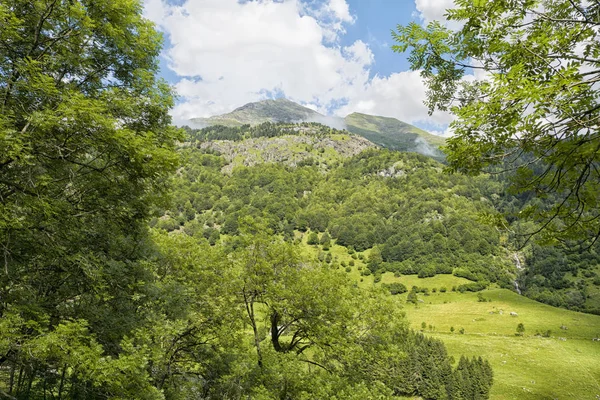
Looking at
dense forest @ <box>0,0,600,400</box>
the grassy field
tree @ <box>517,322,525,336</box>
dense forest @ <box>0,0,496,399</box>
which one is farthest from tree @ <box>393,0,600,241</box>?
tree @ <box>517,322,525,336</box>

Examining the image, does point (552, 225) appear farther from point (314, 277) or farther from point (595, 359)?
point (595, 359)

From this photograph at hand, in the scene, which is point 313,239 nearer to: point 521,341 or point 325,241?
point 325,241

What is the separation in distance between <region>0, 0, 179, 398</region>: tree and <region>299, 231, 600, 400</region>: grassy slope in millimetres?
28306

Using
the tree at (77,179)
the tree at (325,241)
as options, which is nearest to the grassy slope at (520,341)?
the tree at (77,179)

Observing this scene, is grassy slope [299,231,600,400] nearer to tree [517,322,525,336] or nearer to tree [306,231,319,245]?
tree [517,322,525,336]

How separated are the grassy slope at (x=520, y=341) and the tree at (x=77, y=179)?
1114 inches

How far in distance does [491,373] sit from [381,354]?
7084 centimetres

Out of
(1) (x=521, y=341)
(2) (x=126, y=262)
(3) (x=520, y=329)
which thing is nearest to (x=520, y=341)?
(1) (x=521, y=341)

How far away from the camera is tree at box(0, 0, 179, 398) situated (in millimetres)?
7613

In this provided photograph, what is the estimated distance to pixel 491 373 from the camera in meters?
67.5

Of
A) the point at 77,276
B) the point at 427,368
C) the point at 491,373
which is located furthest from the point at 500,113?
the point at 491,373

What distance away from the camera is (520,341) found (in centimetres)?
9038

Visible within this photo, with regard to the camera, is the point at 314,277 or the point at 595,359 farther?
the point at 595,359

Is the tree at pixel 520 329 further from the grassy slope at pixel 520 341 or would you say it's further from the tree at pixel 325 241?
the tree at pixel 325 241
